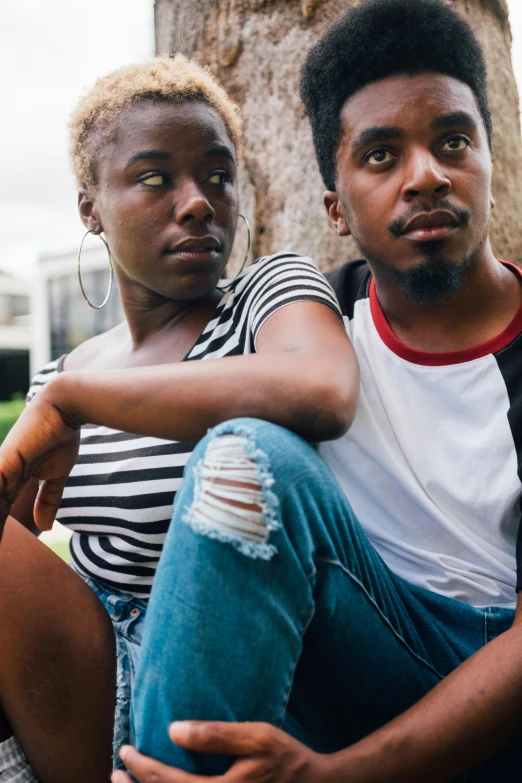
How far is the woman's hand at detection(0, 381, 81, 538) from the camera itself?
1.52m

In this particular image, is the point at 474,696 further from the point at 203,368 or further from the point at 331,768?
the point at 203,368

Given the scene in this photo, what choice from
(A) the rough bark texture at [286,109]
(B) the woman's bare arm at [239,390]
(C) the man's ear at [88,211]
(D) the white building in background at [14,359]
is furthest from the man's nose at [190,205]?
(D) the white building in background at [14,359]

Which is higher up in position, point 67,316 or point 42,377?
point 42,377

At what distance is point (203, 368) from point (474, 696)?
75 cm

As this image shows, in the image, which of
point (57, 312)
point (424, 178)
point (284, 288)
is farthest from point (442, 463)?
point (57, 312)

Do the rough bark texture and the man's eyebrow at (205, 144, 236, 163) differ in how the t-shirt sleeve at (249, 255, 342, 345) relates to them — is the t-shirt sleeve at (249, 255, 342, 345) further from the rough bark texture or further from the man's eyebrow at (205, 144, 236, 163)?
the rough bark texture

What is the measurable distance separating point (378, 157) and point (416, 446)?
676 mm

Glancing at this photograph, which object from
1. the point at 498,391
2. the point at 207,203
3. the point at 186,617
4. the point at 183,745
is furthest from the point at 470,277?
the point at 183,745

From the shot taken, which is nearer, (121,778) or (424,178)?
(121,778)

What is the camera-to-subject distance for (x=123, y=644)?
1.73 m

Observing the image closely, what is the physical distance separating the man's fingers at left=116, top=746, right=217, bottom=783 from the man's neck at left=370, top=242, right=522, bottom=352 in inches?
41.4

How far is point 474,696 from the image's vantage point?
1356 mm

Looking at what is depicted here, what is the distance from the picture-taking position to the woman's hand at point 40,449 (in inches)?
59.8

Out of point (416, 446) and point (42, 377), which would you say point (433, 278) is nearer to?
point (416, 446)
